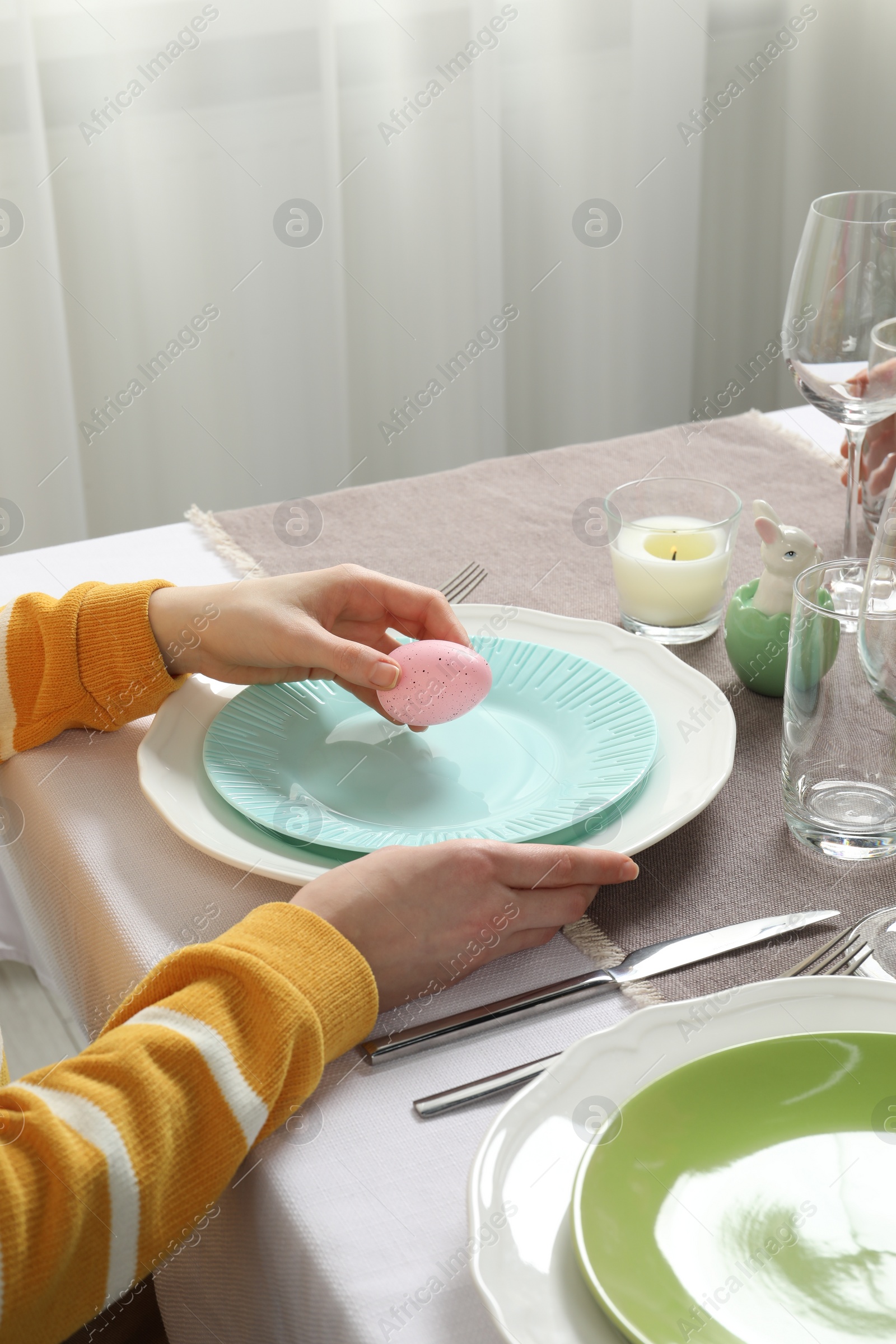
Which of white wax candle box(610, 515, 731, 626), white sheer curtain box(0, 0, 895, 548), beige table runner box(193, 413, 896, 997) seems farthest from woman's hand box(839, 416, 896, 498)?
white sheer curtain box(0, 0, 895, 548)

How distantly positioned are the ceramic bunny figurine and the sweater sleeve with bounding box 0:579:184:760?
0.39 m

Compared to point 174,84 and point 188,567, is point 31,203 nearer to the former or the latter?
point 174,84

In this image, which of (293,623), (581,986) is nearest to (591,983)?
(581,986)

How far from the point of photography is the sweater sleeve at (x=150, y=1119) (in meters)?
0.46

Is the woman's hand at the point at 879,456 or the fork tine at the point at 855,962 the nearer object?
the fork tine at the point at 855,962

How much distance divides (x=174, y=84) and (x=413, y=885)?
174 cm

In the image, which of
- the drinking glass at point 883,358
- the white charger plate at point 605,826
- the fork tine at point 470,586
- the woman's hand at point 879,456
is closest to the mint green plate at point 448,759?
the white charger plate at point 605,826

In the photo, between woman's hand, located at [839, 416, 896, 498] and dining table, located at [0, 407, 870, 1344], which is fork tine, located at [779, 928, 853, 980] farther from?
woman's hand, located at [839, 416, 896, 498]

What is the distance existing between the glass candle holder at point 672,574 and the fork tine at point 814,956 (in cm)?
33

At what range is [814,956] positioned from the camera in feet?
1.78

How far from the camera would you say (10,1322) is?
17.8 inches

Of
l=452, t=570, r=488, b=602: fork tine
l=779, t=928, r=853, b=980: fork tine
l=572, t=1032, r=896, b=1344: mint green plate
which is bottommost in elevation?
l=779, t=928, r=853, b=980: fork tine

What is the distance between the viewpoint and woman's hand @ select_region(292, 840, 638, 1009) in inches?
21.7

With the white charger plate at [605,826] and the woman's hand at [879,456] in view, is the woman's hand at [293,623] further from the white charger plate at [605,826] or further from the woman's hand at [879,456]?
the woman's hand at [879,456]
